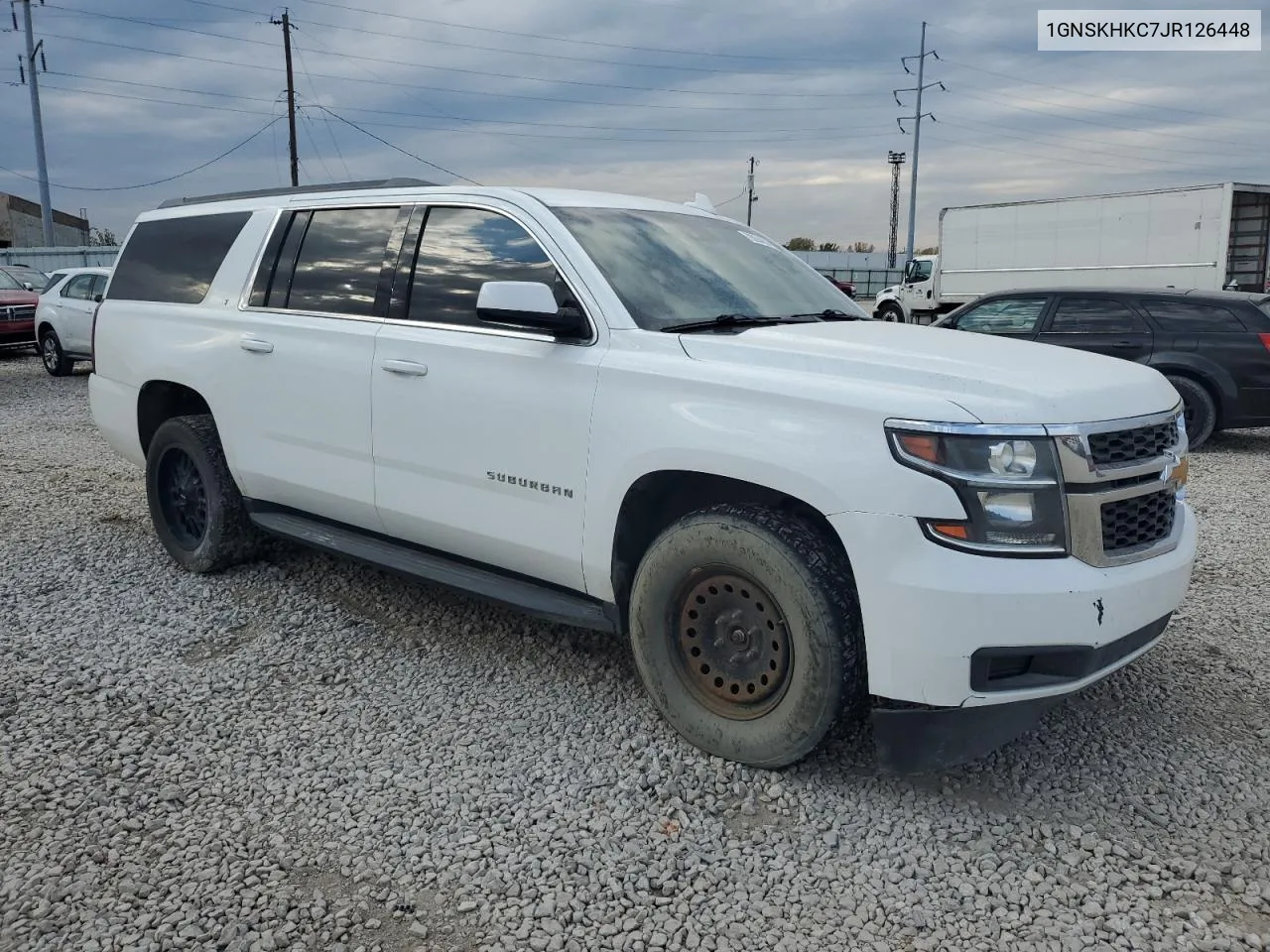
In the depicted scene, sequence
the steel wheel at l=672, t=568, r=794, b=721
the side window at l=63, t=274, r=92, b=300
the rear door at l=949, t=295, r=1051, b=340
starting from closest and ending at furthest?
1. the steel wheel at l=672, t=568, r=794, b=721
2. the rear door at l=949, t=295, r=1051, b=340
3. the side window at l=63, t=274, r=92, b=300

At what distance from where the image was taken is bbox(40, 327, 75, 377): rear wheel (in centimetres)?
1598

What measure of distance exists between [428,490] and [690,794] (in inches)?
63.1

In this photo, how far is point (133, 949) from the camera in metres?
2.50

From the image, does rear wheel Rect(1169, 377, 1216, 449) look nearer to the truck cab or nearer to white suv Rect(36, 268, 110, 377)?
the truck cab

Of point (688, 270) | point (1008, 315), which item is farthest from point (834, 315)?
point (1008, 315)

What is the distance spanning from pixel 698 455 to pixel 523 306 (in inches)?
32.0

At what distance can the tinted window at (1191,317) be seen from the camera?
9.45 m

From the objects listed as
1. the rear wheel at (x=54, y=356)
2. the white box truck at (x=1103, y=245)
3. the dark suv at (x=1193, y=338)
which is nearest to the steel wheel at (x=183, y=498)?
the dark suv at (x=1193, y=338)

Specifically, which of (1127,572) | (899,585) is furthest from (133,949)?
(1127,572)

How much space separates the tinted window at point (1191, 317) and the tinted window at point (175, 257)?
845 centimetres

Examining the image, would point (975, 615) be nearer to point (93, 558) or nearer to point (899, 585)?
point (899, 585)

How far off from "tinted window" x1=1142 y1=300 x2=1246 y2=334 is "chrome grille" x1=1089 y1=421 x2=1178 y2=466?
729cm

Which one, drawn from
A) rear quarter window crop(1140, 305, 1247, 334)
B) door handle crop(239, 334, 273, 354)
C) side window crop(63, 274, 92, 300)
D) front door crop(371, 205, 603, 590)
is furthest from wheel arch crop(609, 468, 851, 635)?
side window crop(63, 274, 92, 300)

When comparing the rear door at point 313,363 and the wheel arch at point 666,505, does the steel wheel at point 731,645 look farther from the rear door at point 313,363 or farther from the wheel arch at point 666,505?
the rear door at point 313,363
